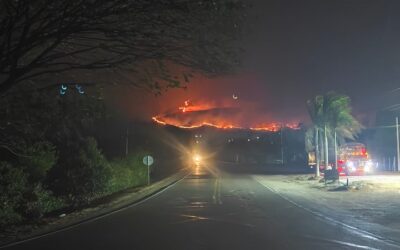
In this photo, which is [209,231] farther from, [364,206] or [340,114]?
[340,114]

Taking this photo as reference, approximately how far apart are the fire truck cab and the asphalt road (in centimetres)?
3412

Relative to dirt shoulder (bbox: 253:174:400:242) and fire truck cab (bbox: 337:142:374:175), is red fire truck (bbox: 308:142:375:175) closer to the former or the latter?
fire truck cab (bbox: 337:142:374:175)

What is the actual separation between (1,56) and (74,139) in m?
19.9

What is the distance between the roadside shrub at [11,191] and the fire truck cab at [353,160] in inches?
1507

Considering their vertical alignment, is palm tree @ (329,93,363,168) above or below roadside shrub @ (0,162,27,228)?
above

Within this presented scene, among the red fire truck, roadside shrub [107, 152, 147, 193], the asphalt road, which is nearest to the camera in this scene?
the asphalt road

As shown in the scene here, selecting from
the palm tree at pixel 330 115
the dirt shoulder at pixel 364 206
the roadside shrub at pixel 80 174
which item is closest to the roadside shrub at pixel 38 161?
the roadside shrub at pixel 80 174

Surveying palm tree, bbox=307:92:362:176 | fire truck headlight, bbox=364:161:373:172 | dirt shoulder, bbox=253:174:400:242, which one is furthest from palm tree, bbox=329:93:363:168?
dirt shoulder, bbox=253:174:400:242

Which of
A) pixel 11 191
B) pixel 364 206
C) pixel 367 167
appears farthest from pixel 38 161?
pixel 367 167

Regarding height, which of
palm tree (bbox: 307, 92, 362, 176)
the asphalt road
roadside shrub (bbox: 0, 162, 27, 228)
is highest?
palm tree (bbox: 307, 92, 362, 176)

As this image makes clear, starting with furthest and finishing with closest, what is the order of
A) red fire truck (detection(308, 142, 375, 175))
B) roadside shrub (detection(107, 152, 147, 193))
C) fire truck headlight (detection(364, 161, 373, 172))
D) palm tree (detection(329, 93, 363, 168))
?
1. fire truck headlight (detection(364, 161, 373, 172))
2. red fire truck (detection(308, 142, 375, 175))
3. palm tree (detection(329, 93, 363, 168))
4. roadside shrub (detection(107, 152, 147, 193))

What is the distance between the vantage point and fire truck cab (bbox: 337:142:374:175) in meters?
55.7

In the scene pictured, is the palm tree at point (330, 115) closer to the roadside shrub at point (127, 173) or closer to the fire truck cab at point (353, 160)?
the fire truck cab at point (353, 160)

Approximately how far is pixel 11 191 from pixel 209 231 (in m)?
10.2
